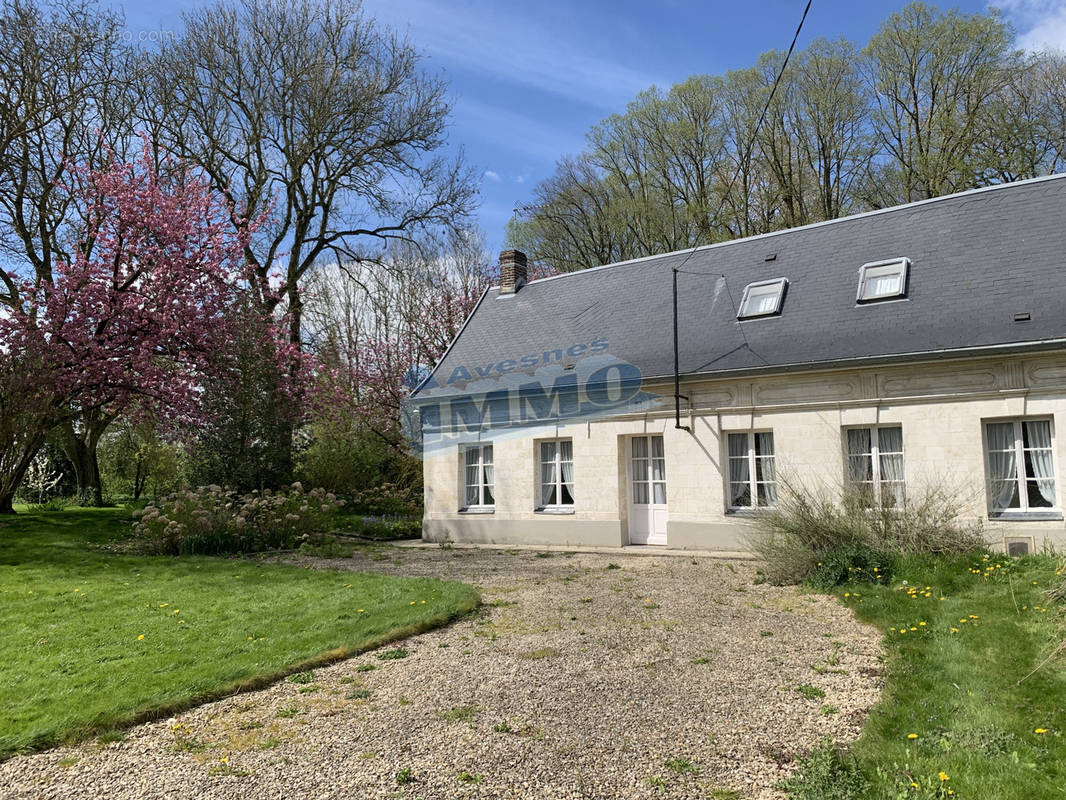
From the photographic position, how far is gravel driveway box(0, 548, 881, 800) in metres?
3.49

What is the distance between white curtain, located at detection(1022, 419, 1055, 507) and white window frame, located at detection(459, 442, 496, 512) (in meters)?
8.33

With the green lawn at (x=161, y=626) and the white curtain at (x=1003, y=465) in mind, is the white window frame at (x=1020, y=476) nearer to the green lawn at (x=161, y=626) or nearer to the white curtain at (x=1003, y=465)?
the white curtain at (x=1003, y=465)

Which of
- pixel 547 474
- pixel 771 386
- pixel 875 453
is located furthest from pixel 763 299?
pixel 547 474

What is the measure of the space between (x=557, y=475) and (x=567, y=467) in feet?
0.76

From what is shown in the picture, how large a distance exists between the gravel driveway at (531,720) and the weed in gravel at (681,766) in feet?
0.04

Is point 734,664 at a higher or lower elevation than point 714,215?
lower

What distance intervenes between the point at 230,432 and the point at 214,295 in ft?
10.9

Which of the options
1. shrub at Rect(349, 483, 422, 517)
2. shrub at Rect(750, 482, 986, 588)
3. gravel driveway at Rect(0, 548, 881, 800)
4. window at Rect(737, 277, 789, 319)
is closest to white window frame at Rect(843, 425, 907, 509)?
shrub at Rect(750, 482, 986, 588)

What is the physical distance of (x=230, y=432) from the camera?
546 inches

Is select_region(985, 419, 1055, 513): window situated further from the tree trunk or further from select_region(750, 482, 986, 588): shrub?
the tree trunk

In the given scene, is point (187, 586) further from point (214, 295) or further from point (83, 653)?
point (214, 295)

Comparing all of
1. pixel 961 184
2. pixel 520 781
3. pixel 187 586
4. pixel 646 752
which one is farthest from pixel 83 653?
pixel 961 184

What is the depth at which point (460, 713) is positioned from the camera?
441 cm

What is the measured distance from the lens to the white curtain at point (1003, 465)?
30.9 feet
